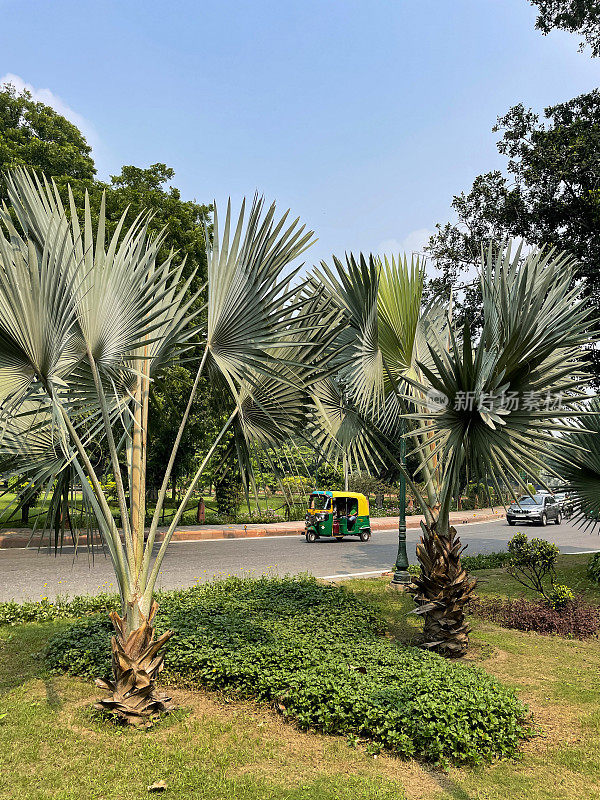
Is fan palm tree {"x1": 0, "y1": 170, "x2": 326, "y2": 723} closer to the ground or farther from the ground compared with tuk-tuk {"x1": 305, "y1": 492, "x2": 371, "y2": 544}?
farther from the ground

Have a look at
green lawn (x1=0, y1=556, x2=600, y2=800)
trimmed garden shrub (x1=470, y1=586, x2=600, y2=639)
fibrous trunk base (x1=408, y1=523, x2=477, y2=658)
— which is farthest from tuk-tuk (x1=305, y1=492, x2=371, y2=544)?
green lawn (x1=0, y1=556, x2=600, y2=800)

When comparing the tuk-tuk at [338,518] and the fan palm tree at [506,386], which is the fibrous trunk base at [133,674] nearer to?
the fan palm tree at [506,386]

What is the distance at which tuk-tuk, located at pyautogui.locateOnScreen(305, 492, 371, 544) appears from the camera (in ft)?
53.2

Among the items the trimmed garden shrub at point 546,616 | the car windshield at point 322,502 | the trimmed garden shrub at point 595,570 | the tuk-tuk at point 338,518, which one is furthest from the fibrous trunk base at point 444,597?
the car windshield at point 322,502

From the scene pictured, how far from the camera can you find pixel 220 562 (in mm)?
11867

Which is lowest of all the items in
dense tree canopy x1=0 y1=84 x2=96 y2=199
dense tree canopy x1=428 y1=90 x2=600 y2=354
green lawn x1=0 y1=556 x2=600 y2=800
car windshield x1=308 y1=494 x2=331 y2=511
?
green lawn x1=0 y1=556 x2=600 y2=800

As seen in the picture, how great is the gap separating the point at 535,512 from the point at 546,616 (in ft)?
60.6

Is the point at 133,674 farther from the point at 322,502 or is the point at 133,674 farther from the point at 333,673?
the point at 322,502

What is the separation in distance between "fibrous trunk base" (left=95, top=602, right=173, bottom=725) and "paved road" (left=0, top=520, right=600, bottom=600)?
3629 millimetres

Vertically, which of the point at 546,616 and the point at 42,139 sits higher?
the point at 42,139

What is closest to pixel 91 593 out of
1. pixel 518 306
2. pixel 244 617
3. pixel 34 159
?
pixel 244 617

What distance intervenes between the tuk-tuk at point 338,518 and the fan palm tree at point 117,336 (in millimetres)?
11785

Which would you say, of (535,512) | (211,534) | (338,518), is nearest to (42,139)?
(211,534)

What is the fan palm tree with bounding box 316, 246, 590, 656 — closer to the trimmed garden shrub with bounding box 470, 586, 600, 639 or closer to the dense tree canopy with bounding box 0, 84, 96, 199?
the trimmed garden shrub with bounding box 470, 586, 600, 639
